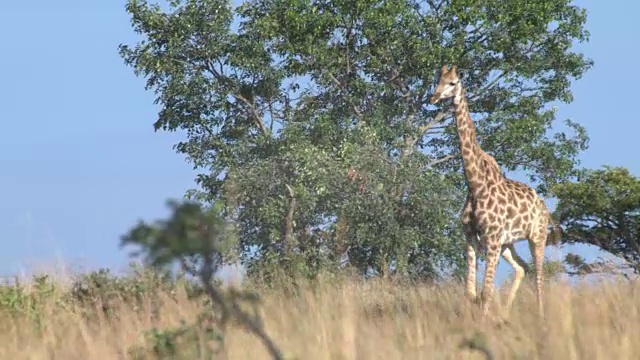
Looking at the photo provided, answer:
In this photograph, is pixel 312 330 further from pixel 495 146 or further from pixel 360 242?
pixel 495 146

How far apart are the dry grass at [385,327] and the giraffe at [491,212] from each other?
0.40m

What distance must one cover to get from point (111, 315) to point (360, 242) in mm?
13046

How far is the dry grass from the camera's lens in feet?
28.5

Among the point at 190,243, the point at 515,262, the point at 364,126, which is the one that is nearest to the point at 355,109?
the point at 364,126

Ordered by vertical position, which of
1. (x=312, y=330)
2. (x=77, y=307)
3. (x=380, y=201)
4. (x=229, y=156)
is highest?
(x=229, y=156)

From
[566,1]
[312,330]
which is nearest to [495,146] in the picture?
[566,1]

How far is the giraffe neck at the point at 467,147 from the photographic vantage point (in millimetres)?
14102

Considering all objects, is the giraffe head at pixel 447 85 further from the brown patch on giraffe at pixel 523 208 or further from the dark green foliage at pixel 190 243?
the dark green foliage at pixel 190 243

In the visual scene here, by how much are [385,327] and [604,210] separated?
23.8 m

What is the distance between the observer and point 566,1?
32.4m

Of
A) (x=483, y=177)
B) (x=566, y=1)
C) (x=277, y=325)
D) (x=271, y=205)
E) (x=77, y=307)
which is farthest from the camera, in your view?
(x=566, y=1)

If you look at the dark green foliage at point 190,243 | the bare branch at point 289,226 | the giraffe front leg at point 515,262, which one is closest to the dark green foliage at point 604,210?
the bare branch at point 289,226

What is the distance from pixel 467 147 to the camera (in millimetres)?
14266

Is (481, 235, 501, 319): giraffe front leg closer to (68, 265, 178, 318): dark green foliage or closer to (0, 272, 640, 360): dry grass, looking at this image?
(0, 272, 640, 360): dry grass
